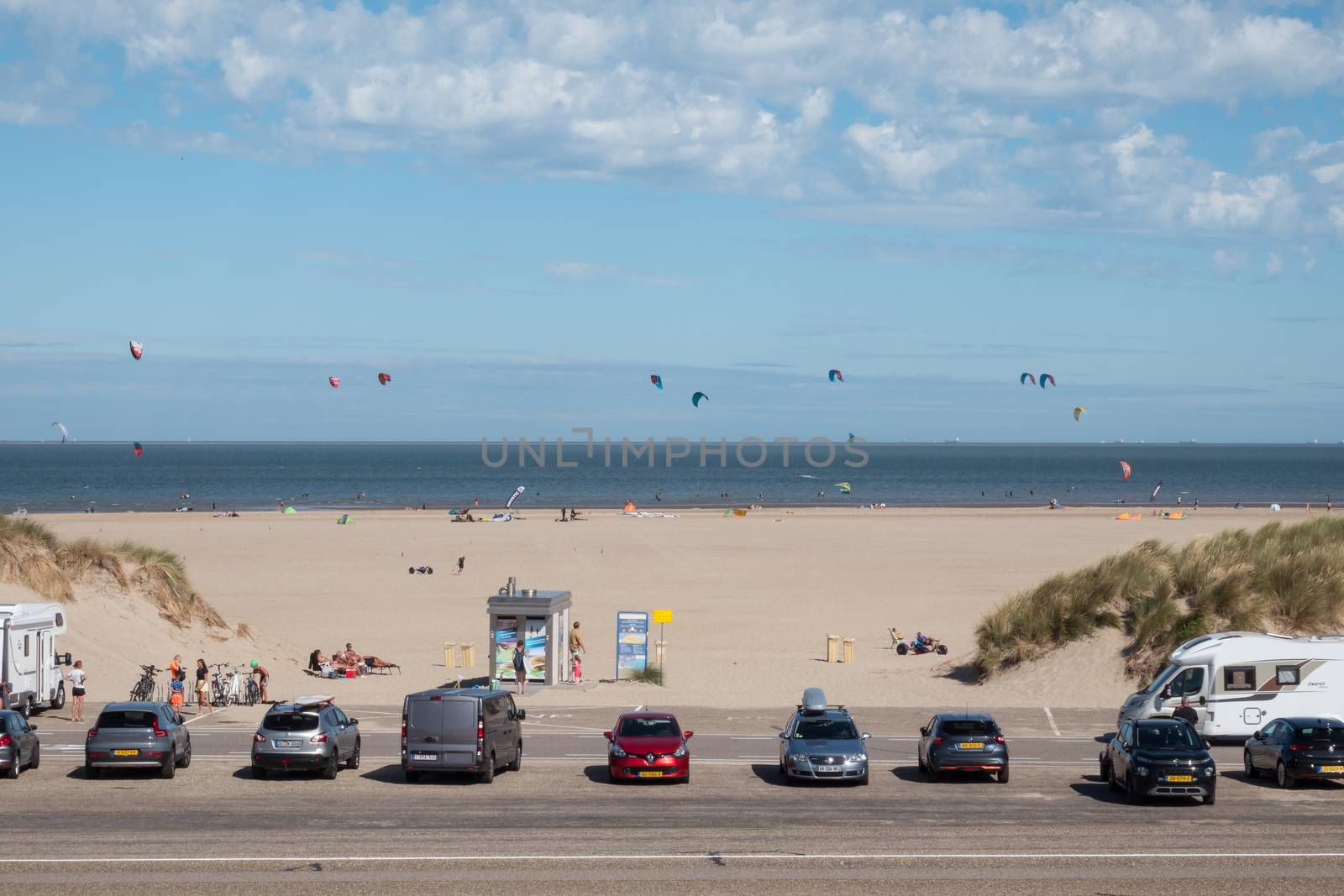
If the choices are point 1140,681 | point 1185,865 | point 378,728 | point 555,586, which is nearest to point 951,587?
point 555,586

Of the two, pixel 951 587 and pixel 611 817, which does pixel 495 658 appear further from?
pixel 951 587

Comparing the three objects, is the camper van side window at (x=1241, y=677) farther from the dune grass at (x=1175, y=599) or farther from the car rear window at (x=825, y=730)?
the car rear window at (x=825, y=730)

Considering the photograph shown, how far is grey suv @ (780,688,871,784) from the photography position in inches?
934

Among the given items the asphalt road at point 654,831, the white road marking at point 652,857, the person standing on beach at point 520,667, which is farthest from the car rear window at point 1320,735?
the person standing on beach at point 520,667

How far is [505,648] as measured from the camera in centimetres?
3716

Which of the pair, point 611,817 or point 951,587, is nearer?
point 611,817

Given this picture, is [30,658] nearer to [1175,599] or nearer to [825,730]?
[825,730]

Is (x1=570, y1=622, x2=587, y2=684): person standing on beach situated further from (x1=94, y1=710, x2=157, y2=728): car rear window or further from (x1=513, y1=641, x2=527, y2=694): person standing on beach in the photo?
(x1=94, y1=710, x2=157, y2=728): car rear window

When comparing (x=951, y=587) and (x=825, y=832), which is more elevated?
(x=951, y=587)

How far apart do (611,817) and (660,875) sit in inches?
160

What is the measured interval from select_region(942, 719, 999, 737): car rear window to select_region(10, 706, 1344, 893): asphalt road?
90 centimetres

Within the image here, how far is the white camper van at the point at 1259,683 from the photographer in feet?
93.5

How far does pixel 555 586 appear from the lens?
61.9 m

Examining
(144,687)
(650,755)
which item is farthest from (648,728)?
(144,687)
